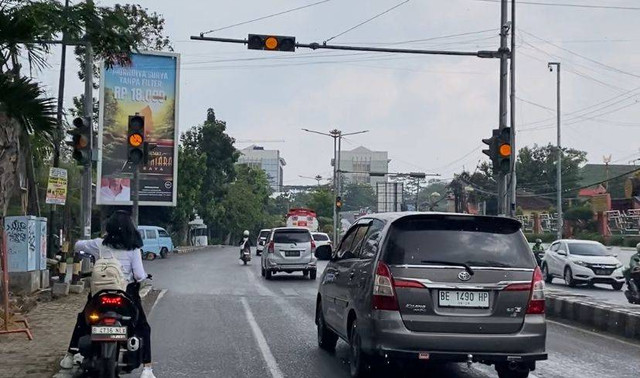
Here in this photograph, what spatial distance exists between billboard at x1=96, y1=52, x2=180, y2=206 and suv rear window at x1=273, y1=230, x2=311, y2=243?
1342 centimetres

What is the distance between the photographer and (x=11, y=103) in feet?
32.0

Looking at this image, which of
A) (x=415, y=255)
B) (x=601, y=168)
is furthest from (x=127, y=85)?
(x=601, y=168)

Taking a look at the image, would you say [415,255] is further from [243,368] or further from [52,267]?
[52,267]

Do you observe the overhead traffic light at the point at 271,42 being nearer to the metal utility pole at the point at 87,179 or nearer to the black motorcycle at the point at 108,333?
the metal utility pole at the point at 87,179

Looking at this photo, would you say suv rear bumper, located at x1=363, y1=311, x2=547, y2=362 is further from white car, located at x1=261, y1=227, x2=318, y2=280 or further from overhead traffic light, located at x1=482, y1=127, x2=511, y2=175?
white car, located at x1=261, y1=227, x2=318, y2=280

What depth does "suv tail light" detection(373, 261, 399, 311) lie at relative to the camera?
830 centimetres

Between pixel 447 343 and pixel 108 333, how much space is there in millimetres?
3277

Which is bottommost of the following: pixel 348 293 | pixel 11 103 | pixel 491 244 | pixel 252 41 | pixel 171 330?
pixel 171 330

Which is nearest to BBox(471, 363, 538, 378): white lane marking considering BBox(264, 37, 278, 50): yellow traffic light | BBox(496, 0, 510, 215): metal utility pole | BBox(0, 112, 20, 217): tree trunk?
BBox(0, 112, 20, 217): tree trunk

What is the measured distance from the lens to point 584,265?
27.6 meters

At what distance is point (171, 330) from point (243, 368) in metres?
4.13

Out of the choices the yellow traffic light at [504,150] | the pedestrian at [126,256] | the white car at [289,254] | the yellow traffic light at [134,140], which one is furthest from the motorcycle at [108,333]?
the white car at [289,254]

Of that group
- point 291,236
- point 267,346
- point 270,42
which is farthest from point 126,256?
point 291,236

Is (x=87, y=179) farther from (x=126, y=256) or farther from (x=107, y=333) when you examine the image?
(x=107, y=333)
